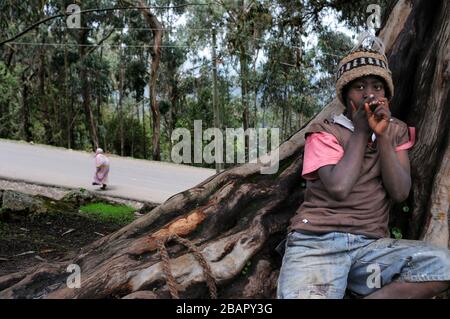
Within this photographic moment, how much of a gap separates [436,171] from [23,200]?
688cm

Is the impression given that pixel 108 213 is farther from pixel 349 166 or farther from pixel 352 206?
pixel 349 166

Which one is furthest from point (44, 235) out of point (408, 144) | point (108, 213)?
point (408, 144)

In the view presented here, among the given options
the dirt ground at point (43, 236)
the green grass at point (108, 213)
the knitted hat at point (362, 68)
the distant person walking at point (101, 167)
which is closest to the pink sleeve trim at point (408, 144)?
the knitted hat at point (362, 68)

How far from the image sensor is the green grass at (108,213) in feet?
30.8

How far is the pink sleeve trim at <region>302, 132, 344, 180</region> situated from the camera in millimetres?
2553

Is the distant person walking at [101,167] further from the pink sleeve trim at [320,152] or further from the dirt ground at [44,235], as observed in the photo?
the pink sleeve trim at [320,152]

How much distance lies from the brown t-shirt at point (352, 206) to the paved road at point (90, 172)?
37.2ft

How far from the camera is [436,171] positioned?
3094 mm

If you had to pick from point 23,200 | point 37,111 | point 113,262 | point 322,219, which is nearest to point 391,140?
point 322,219

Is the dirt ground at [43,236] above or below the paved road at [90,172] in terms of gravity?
above

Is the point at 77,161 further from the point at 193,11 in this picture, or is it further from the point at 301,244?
the point at 301,244

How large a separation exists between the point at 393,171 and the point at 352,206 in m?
0.25

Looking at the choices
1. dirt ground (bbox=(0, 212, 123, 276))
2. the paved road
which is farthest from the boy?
the paved road

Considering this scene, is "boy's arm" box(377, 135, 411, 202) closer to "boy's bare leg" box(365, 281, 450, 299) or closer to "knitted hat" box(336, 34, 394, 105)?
"knitted hat" box(336, 34, 394, 105)
